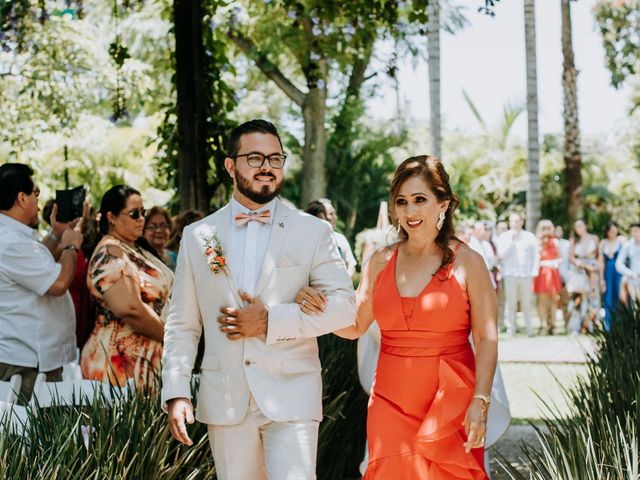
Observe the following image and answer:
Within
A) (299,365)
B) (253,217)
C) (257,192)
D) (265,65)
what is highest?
(265,65)

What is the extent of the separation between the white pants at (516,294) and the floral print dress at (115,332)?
12.4m

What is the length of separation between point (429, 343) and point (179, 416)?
130 centimetres

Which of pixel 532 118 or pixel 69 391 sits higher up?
pixel 532 118

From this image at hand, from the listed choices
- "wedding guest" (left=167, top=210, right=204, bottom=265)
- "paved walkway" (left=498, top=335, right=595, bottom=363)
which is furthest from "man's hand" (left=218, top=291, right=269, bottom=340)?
"paved walkway" (left=498, top=335, right=595, bottom=363)

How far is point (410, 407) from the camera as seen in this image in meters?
4.62

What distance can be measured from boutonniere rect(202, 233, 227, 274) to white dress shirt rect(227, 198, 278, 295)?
55 mm

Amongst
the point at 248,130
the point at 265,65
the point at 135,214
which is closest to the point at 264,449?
the point at 248,130

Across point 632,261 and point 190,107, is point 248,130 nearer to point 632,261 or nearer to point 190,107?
point 190,107

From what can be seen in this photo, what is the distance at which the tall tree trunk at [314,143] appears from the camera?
2284 cm

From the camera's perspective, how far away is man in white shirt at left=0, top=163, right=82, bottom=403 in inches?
229

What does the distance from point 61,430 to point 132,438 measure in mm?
344

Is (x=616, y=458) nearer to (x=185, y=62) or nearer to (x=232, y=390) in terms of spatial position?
(x=232, y=390)

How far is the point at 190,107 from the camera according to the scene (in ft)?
30.0

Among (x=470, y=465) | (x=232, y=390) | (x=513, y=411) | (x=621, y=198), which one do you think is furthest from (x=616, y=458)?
(x=621, y=198)
